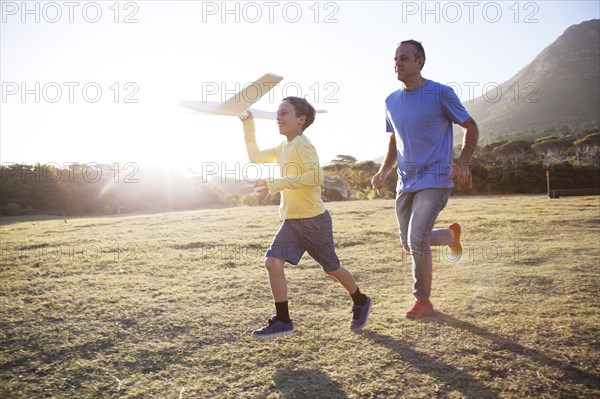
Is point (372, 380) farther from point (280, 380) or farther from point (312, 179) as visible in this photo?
point (312, 179)

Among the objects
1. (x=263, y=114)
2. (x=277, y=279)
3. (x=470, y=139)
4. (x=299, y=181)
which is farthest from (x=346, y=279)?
(x=263, y=114)

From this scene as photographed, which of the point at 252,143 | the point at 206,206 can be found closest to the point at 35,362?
the point at 252,143

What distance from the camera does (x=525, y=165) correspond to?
22.7m

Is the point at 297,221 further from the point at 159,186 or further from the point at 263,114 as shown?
the point at 159,186

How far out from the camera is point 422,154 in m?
3.17

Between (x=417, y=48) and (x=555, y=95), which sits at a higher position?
(x=555, y=95)

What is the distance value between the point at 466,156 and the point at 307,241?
134cm

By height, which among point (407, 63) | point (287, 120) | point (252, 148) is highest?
point (407, 63)

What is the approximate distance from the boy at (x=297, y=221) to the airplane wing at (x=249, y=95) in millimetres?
399

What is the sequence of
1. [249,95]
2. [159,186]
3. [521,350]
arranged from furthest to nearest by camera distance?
[159,186] < [249,95] < [521,350]

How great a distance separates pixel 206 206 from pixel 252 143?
814 inches

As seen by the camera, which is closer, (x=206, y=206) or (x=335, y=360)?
(x=335, y=360)

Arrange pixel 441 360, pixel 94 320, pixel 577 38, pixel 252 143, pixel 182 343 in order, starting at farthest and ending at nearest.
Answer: pixel 577 38
pixel 252 143
pixel 94 320
pixel 182 343
pixel 441 360

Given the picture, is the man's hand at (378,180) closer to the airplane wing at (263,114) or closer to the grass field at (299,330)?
the airplane wing at (263,114)
